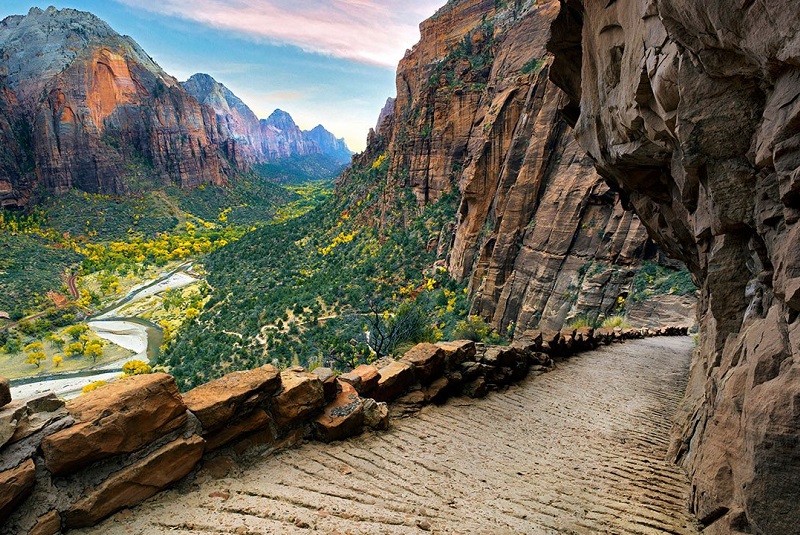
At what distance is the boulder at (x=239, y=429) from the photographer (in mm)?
4184

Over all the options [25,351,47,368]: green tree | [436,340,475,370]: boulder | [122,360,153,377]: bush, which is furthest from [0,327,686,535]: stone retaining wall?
[25,351,47,368]: green tree

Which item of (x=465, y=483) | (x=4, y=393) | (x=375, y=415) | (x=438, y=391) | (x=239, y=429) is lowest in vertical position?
(x=465, y=483)

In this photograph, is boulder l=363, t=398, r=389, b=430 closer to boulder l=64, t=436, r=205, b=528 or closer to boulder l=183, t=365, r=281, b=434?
boulder l=183, t=365, r=281, b=434

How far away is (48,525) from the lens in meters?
2.89

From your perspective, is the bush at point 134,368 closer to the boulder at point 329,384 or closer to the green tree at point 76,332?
the green tree at point 76,332

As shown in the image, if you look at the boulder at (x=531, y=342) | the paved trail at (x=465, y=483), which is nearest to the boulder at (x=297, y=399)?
the paved trail at (x=465, y=483)

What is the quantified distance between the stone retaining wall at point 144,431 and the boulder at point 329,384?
27 mm

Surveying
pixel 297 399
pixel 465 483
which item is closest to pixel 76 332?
pixel 297 399

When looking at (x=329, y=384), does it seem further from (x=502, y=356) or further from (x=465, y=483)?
(x=502, y=356)

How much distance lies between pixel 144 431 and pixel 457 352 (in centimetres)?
587

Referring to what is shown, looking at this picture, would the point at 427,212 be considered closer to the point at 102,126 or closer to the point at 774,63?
the point at 774,63

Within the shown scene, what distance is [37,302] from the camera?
193 feet

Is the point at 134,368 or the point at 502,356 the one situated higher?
the point at 502,356

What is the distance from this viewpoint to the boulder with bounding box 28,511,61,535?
2838mm
